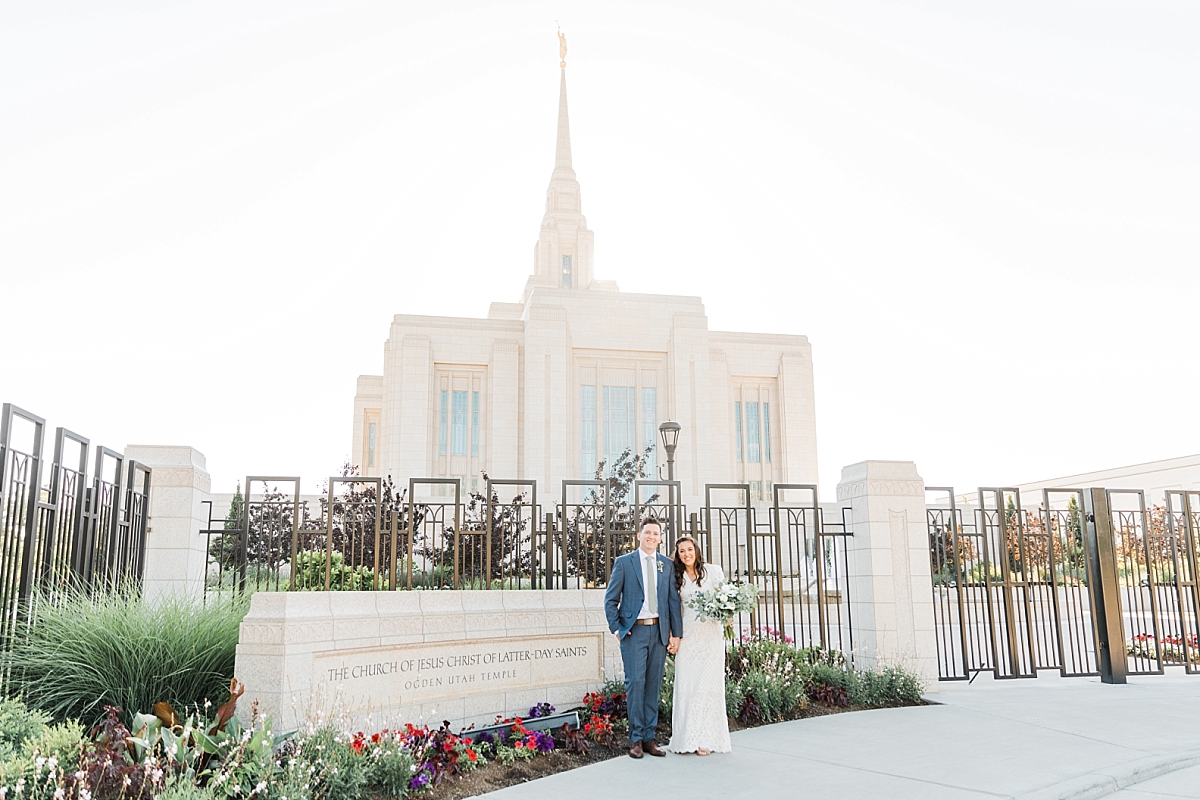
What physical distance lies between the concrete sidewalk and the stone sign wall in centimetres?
166

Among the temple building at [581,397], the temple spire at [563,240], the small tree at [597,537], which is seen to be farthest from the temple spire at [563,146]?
the small tree at [597,537]

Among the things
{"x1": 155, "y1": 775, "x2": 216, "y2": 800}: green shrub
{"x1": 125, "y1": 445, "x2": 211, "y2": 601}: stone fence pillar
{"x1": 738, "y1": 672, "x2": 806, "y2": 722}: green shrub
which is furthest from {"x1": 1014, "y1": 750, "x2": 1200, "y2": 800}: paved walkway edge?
{"x1": 125, "y1": 445, "x2": 211, "y2": 601}: stone fence pillar

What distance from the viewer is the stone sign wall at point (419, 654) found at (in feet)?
20.4

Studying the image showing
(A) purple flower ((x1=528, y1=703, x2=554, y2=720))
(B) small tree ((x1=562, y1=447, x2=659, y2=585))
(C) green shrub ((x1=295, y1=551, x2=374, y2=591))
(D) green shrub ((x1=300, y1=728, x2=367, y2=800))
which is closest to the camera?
(D) green shrub ((x1=300, y1=728, x2=367, y2=800))

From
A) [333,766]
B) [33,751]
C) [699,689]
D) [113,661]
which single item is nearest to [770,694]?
[699,689]

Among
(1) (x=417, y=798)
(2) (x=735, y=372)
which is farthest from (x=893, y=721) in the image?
(2) (x=735, y=372)

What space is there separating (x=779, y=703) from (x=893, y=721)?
1171 mm

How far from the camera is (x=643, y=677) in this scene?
23.3 ft

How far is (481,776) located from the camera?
6.20 m

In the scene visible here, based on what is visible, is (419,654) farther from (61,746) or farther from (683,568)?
(61,746)

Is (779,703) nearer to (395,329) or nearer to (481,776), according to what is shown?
(481,776)

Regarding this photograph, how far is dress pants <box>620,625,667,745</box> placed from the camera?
7035mm

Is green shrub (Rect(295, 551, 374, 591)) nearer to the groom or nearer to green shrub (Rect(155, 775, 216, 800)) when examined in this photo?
the groom

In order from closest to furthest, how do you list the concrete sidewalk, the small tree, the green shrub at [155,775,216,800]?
the green shrub at [155,775,216,800] < the concrete sidewalk < the small tree
